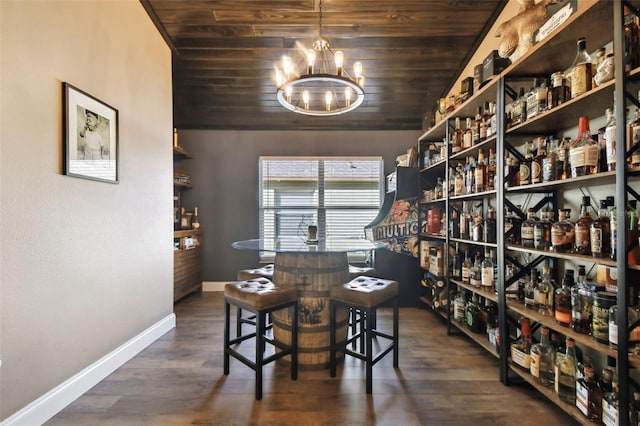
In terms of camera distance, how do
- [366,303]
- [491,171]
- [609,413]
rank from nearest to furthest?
[609,413] < [366,303] < [491,171]

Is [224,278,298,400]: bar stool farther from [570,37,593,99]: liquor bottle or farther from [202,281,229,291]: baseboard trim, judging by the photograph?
[202,281,229,291]: baseboard trim

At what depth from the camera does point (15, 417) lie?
1474 mm

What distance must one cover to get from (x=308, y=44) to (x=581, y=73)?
242 cm

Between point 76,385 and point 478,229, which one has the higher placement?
point 478,229

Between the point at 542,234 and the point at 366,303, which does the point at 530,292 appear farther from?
the point at 366,303

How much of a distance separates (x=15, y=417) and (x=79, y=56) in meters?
2.03

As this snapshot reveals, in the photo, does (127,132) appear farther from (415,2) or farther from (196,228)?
(415,2)

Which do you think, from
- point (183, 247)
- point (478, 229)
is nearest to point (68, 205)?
point (183, 247)

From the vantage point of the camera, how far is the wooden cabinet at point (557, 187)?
1248mm

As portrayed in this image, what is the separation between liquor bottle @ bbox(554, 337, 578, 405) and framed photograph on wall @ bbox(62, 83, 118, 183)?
2997 mm

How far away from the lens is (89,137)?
77.7 inches

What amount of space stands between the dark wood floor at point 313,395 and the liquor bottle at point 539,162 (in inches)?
52.3

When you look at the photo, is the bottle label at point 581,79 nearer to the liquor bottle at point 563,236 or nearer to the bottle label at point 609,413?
the liquor bottle at point 563,236

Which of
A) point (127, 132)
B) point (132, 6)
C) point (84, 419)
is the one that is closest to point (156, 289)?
point (84, 419)
